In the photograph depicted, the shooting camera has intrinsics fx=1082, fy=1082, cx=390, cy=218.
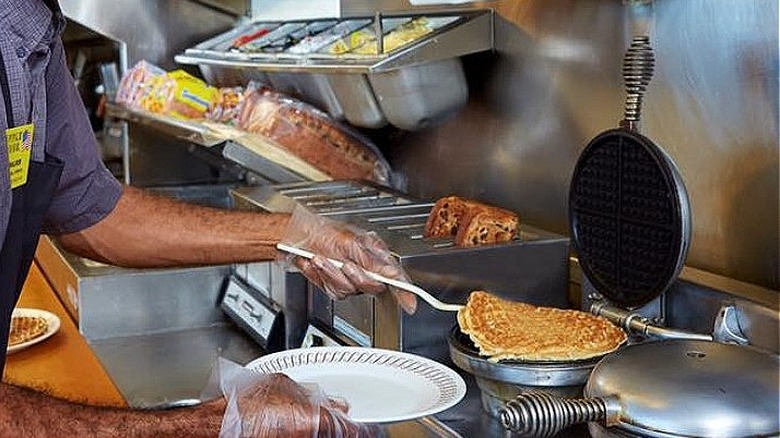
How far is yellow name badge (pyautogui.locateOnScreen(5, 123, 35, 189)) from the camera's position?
152 centimetres

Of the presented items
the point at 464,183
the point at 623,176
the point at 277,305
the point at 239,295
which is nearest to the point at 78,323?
the point at 239,295

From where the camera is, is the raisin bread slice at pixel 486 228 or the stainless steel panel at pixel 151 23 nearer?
the raisin bread slice at pixel 486 228

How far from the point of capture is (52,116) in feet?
5.95

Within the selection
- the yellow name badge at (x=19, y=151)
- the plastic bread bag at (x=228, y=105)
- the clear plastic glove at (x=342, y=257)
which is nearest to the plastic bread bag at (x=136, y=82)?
the plastic bread bag at (x=228, y=105)

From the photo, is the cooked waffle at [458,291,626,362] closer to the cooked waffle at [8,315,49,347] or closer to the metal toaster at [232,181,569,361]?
the metal toaster at [232,181,569,361]

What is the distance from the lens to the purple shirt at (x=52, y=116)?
1.51 meters

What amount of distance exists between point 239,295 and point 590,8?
101 centimetres

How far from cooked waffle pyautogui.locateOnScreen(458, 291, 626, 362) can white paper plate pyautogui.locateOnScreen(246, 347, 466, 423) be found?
0.25ft

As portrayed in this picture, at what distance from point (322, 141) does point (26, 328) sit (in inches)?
34.1

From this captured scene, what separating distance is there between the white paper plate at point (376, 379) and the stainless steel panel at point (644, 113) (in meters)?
0.53

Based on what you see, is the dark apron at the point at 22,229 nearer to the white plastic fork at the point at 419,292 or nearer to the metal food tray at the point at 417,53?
the white plastic fork at the point at 419,292

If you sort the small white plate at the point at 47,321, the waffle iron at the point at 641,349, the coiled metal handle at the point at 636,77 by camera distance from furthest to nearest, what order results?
the small white plate at the point at 47,321 → the coiled metal handle at the point at 636,77 → the waffle iron at the point at 641,349

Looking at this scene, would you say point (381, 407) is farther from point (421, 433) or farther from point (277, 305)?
point (277, 305)

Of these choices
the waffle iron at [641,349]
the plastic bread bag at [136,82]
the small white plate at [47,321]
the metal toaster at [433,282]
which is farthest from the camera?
the plastic bread bag at [136,82]
